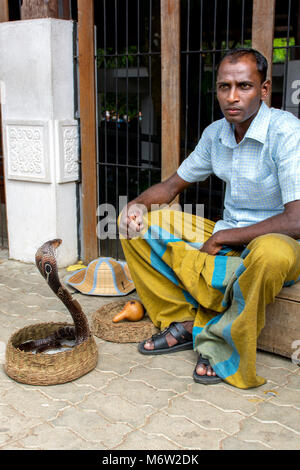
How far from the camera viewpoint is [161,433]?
249cm

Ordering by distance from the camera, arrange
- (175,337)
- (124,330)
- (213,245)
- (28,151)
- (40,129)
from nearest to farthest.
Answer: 1. (213,245)
2. (175,337)
3. (124,330)
4. (40,129)
5. (28,151)

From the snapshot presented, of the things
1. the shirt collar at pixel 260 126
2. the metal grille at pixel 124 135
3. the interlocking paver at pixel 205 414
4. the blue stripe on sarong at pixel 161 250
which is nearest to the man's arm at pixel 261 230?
the blue stripe on sarong at pixel 161 250

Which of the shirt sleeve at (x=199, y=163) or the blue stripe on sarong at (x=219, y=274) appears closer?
the blue stripe on sarong at (x=219, y=274)

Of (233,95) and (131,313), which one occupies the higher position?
(233,95)

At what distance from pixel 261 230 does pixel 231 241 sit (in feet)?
0.69

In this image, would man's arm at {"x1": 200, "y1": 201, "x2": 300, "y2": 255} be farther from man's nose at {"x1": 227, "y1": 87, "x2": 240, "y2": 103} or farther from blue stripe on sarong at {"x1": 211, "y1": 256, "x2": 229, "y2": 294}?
man's nose at {"x1": 227, "y1": 87, "x2": 240, "y2": 103}

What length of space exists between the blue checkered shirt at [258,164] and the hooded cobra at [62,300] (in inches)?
41.9

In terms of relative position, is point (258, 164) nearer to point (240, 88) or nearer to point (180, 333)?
point (240, 88)

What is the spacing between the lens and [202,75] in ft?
18.4

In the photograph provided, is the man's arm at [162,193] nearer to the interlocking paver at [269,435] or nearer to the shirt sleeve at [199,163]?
the shirt sleeve at [199,163]

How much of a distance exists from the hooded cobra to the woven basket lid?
0.99 meters

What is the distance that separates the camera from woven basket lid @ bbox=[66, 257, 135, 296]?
440 cm

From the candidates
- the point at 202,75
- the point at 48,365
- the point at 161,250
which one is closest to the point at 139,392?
the point at 48,365

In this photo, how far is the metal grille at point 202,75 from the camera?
4.26 metres
